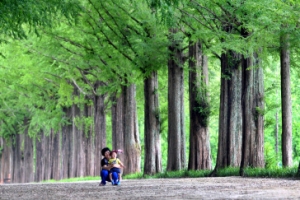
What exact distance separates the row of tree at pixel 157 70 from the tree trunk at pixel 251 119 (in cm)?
3

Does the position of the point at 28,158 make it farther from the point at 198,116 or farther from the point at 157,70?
the point at 198,116

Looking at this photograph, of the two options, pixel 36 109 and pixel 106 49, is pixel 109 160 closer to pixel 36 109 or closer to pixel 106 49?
pixel 106 49

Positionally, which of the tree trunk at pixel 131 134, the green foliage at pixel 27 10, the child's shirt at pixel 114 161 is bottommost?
the child's shirt at pixel 114 161

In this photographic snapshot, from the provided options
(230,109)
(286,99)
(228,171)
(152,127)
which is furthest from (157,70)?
(286,99)

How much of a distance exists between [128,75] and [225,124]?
6612 mm

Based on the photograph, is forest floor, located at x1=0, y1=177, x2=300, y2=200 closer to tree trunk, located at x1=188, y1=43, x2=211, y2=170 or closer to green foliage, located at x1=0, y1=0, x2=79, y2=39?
green foliage, located at x1=0, y1=0, x2=79, y2=39

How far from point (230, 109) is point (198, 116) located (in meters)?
2.75

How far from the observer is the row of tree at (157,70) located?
66.0ft

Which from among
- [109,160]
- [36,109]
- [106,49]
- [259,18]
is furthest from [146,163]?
[36,109]

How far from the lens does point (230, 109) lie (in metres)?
24.0

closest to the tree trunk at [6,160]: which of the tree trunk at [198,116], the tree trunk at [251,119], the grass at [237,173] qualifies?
the grass at [237,173]

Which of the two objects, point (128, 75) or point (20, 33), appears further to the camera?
point (128, 75)

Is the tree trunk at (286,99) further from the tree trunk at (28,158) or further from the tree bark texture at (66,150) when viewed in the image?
the tree trunk at (28,158)

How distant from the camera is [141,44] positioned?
2494 centimetres
